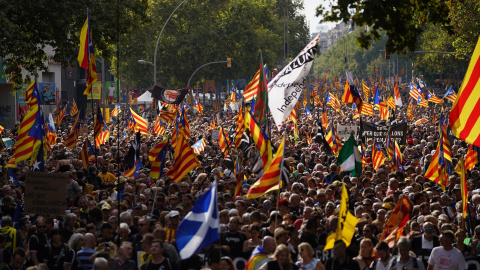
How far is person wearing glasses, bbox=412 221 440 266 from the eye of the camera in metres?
10.3

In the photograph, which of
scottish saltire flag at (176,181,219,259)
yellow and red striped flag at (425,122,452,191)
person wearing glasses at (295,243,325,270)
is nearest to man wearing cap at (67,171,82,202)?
yellow and red striped flag at (425,122,452,191)

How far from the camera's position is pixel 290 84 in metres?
17.0

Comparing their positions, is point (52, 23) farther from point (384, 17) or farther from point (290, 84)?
point (384, 17)

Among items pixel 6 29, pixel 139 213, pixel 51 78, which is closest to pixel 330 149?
pixel 6 29

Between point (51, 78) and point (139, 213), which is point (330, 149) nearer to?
point (139, 213)

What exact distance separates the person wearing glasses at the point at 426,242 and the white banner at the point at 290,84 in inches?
260

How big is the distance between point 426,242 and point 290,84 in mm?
7121

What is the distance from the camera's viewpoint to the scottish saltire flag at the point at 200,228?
875 cm

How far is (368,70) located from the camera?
543 ft

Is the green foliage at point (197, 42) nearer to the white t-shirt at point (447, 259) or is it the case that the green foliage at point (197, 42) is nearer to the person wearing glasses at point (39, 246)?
the person wearing glasses at point (39, 246)

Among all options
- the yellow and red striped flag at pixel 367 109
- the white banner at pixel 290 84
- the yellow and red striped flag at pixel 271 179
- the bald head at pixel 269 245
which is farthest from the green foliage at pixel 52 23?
the bald head at pixel 269 245

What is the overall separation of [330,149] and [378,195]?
6773 millimetres

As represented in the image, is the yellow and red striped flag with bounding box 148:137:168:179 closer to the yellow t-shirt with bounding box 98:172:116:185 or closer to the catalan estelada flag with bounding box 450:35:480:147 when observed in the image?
the yellow t-shirt with bounding box 98:172:116:185

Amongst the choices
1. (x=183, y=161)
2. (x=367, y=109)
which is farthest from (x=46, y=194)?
(x=367, y=109)
